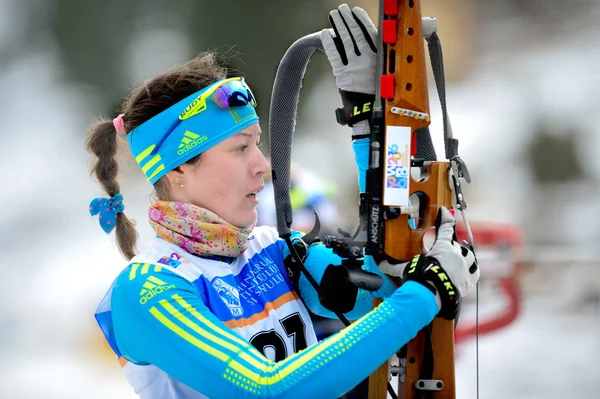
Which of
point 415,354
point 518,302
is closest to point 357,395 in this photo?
point 415,354

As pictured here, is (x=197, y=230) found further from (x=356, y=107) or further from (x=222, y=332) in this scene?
(x=356, y=107)

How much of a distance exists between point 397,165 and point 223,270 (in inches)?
18.7

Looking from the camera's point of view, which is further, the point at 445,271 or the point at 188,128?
the point at 188,128

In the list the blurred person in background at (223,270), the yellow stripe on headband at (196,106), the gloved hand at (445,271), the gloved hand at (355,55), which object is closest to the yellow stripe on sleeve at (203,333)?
the blurred person in background at (223,270)

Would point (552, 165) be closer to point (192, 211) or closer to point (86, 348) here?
point (86, 348)

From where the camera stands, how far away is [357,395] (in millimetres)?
1768

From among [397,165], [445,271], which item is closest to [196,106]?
[397,165]

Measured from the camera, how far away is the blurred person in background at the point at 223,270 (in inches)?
53.9

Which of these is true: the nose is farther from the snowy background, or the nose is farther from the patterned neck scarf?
the snowy background

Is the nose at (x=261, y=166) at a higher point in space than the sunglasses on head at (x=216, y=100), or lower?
lower

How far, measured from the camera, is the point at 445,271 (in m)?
1.42

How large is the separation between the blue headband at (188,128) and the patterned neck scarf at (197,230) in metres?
0.11

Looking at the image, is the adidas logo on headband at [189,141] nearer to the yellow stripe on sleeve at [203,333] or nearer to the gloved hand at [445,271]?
the yellow stripe on sleeve at [203,333]

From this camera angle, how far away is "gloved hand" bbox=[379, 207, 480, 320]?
141 cm
